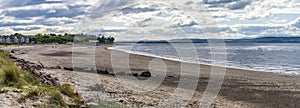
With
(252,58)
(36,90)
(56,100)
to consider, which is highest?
(36,90)

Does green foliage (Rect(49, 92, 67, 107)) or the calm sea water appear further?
the calm sea water

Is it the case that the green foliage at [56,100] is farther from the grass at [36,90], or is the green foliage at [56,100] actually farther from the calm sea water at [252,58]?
the calm sea water at [252,58]

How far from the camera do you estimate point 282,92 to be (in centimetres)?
1775

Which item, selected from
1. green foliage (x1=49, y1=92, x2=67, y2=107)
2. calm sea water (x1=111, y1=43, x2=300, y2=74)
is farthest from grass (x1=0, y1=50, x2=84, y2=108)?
calm sea water (x1=111, y1=43, x2=300, y2=74)

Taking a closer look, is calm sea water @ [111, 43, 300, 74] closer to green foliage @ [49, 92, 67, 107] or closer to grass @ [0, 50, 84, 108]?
grass @ [0, 50, 84, 108]

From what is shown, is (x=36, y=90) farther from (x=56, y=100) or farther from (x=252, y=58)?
(x=252, y=58)

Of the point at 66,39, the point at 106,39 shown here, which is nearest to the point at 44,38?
the point at 66,39

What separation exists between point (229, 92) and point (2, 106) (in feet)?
37.4

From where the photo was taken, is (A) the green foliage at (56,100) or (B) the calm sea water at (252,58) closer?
(A) the green foliage at (56,100)

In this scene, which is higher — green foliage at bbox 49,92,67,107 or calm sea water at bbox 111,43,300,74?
green foliage at bbox 49,92,67,107

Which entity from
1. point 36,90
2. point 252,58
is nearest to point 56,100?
point 36,90

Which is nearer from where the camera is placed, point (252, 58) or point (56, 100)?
point (56, 100)

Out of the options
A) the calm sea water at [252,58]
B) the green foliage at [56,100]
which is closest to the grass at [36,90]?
the green foliage at [56,100]

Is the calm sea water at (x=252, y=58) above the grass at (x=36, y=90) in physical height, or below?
below
